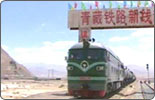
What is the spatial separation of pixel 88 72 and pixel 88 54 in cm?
124

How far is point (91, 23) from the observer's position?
30031 mm

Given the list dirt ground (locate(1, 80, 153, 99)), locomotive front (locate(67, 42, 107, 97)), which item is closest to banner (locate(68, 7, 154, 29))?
dirt ground (locate(1, 80, 153, 99))

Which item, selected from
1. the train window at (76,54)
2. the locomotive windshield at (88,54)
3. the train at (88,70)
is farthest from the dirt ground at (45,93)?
the locomotive windshield at (88,54)

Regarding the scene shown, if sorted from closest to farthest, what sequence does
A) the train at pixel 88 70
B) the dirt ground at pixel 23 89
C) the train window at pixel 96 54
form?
1. the train at pixel 88 70
2. the train window at pixel 96 54
3. the dirt ground at pixel 23 89

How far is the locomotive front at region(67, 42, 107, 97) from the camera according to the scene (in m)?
20.4

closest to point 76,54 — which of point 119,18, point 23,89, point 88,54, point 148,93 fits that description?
point 88,54

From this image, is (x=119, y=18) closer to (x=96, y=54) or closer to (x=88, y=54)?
(x=96, y=54)

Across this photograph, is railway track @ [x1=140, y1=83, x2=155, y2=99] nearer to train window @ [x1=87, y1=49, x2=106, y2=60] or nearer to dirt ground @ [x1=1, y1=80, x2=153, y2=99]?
dirt ground @ [x1=1, y1=80, x2=153, y2=99]

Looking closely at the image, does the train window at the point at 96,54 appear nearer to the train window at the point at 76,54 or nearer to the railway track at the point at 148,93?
the train window at the point at 76,54

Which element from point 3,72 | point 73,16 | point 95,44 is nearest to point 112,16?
point 73,16

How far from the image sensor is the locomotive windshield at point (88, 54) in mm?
20953

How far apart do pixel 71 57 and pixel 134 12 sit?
10.7m

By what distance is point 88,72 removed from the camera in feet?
67.1

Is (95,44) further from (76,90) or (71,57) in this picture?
(76,90)
